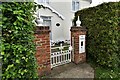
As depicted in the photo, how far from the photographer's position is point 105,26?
542 cm

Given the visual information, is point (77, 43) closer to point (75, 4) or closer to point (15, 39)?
point (15, 39)

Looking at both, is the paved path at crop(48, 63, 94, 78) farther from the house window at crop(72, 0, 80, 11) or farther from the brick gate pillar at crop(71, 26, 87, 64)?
the house window at crop(72, 0, 80, 11)

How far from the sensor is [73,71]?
488 cm

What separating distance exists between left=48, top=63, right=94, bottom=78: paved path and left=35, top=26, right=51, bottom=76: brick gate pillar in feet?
1.39

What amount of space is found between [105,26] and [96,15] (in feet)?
2.47

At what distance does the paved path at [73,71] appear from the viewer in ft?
14.7

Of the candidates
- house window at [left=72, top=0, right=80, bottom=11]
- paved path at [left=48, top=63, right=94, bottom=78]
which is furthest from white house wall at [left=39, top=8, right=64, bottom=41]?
paved path at [left=48, top=63, right=94, bottom=78]

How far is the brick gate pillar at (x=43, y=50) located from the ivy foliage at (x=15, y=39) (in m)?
1.46

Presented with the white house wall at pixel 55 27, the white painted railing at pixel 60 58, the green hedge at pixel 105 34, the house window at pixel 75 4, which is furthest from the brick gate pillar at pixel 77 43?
the house window at pixel 75 4

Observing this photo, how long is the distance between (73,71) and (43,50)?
158 cm

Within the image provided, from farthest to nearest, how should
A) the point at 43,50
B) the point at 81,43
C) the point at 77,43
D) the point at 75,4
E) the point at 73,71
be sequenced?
1. the point at 75,4
2. the point at 81,43
3. the point at 77,43
4. the point at 73,71
5. the point at 43,50

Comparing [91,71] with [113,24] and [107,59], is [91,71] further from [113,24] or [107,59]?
[113,24]

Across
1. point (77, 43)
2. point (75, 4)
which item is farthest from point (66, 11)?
point (77, 43)

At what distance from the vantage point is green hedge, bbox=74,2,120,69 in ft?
17.3
